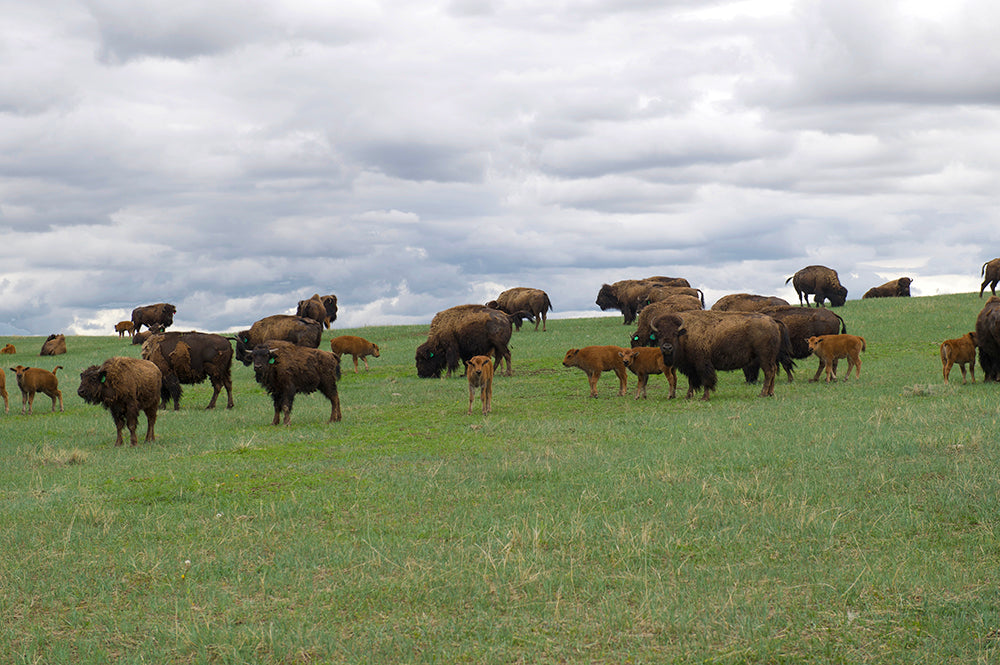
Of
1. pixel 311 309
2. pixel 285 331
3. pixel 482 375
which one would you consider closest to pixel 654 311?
pixel 285 331

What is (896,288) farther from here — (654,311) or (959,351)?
(959,351)

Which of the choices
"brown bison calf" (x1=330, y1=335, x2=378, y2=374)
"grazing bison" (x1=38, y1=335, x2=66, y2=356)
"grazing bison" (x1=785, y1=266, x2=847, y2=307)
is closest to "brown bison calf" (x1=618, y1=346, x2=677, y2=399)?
"brown bison calf" (x1=330, y1=335, x2=378, y2=374)

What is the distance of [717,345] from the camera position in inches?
746

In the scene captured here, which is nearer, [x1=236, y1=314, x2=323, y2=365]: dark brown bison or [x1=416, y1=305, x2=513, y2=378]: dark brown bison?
[x1=416, y1=305, x2=513, y2=378]: dark brown bison

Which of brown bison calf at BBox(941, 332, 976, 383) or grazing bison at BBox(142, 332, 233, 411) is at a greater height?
grazing bison at BBox(142, 332, 233, 411)

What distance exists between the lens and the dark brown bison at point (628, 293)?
1795 inches

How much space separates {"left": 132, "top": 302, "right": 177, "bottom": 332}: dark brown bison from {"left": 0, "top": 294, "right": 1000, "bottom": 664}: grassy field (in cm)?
4095

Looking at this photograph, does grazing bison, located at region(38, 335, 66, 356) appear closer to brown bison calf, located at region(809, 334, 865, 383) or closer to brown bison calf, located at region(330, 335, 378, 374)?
brown bison calf, located at region(330, 335, 378, 374)

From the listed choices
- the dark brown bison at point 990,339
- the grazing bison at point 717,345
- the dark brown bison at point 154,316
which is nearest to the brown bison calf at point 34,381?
the grazing bison at point 717,345

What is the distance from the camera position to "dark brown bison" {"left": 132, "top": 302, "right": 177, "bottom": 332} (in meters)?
52.8

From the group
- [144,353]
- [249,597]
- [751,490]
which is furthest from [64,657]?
[144,353]

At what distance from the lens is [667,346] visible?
19031 mm

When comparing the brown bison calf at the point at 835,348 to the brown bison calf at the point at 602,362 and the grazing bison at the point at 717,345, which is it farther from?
the brown bison calf at the point at 602,362

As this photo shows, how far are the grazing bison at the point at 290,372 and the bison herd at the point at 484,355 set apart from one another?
0.02 meters
